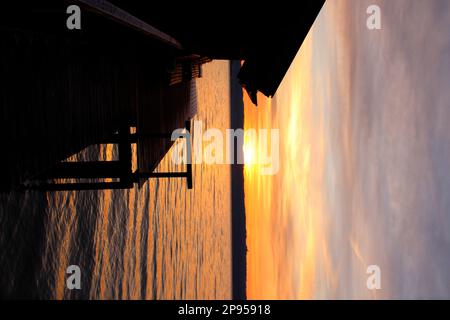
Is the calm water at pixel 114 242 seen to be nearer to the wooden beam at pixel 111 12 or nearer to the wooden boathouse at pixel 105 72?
the wooden boathouse at pixel 105 72

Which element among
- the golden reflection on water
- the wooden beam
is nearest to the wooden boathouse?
the wooden beam

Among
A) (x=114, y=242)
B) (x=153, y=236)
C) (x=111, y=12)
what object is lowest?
(x=153, y=236)

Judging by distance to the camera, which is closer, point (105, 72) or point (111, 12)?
point (111, 12)

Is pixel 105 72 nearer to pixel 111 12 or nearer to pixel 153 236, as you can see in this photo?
pixel 111 12

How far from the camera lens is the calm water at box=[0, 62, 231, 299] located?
659cm

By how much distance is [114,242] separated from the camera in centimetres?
1077

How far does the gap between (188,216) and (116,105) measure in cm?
1515

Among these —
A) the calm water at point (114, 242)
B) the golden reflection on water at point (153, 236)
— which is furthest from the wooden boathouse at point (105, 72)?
the golden reflection on water at point (153, 236)

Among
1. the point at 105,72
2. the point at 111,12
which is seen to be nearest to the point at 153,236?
the point at 105,72

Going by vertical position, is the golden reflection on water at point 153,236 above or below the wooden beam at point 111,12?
below

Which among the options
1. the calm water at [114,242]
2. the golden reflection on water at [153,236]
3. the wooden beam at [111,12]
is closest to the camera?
the wooden beam at [111,12]

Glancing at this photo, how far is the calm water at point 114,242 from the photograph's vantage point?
21.6ft

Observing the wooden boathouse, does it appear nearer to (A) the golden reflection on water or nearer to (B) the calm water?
(B) the calm water
